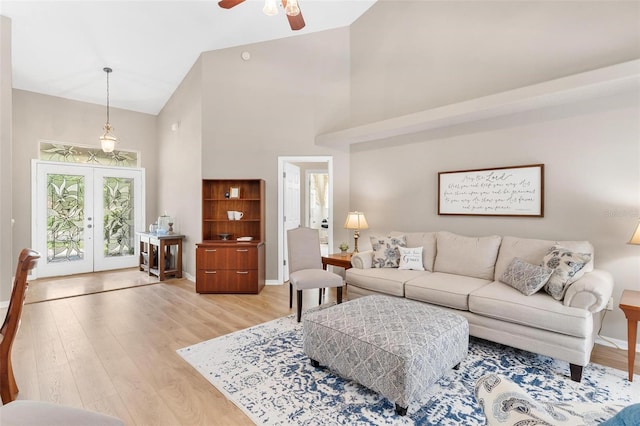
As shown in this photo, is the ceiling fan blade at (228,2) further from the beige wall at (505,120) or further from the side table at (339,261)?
the side table at (339,261)

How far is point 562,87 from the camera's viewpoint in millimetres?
2830

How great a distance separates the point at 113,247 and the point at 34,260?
5529mm

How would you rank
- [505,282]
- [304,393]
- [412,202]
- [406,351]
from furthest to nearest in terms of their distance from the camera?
[412,202]
[505,282]
[304,393]
[406,351]

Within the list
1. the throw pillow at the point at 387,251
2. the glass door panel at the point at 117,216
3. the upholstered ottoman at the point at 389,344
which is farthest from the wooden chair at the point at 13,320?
the glass door panel at the point at 117,216

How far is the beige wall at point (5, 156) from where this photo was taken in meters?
3.91

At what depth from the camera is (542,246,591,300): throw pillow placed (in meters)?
2.59

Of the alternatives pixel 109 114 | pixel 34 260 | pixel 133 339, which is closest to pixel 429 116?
pixel 34 260

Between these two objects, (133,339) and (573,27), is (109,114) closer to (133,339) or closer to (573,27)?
(133,339)

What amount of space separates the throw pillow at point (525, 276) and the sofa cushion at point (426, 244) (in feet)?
2.96

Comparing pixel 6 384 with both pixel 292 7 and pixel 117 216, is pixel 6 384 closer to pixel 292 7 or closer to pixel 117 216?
pixel 292 7

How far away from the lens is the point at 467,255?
3.57 m

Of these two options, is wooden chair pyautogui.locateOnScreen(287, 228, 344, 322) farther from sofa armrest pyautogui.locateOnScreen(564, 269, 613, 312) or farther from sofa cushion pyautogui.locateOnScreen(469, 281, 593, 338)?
sofa armrest pyautogui.locateOnScreen(564, 269, 613, 312)

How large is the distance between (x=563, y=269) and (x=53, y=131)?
26.2ft

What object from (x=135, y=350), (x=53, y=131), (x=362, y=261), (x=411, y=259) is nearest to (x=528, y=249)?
(x=411, y=259)
